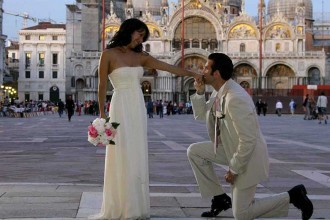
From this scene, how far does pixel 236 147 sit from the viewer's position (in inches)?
241

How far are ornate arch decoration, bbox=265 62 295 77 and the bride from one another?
3047 inches

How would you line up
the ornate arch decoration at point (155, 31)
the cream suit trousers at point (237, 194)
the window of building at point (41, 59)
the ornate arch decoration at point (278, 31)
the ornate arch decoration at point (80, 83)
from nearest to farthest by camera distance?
the cream suit trousers at point (237, 194) < the ornate arch decoration at point (278, 31) < the ornate arch decoration at point (80, 83) < the ornate arch decoration at point (155, 31) < the window of building at point (41, 59)

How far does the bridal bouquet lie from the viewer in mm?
6418

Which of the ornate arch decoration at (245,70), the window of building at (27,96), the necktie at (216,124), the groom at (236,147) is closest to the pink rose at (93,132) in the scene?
the groom at (236,147)

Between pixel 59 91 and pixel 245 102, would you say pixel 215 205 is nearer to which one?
pixel 245 102

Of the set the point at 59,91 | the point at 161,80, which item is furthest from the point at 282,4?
the point at 59,91

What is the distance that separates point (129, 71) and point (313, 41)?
94.5 m

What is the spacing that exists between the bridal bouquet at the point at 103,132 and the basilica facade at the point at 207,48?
74867 mm

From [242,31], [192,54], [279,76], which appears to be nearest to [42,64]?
[192,54]

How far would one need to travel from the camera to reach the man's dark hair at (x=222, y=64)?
6203mm

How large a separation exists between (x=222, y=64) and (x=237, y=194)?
1.11 metres

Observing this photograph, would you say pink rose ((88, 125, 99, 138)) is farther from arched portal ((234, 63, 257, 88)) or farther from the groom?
arched portal ((234, 63, 257, 88))

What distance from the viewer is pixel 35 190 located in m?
8.41

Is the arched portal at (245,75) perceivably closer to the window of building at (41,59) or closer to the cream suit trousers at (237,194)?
the window of building at (41,59)
